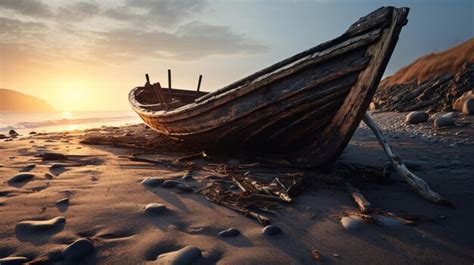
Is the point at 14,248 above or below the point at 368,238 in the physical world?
above

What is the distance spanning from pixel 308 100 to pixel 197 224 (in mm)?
2227

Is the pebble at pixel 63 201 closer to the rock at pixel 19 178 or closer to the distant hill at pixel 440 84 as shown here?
the rock at pixel 19 178

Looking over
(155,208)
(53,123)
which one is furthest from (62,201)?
(53,123)

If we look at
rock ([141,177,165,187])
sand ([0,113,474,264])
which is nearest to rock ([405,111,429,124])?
sand ([0,113,474,264])

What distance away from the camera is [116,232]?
222cm

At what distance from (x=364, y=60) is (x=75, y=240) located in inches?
132

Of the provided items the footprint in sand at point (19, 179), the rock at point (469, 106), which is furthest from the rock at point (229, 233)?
the rock at point (469, 106)

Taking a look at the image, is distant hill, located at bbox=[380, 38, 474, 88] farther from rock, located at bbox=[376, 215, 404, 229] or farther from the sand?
rock, located at bbox=[376, 215, 404, 229]

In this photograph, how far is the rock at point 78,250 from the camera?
1842mm

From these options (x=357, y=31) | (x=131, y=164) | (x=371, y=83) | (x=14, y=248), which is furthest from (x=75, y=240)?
(x=357, y=31)

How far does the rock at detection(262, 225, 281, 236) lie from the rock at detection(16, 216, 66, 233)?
63.4 inches

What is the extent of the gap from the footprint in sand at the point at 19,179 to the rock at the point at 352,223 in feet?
11.3

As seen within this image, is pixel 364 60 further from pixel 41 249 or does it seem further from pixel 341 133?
pixel 41 249

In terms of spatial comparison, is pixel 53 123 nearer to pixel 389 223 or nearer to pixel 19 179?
pixel 19 179
